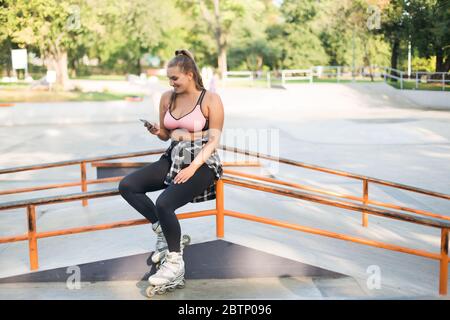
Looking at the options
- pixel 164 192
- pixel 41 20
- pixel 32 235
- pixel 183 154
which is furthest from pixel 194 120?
pixel 41 20

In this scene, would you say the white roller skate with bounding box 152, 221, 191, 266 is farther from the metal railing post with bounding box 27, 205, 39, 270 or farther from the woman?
the metal railing post with bounding box 27, 205, 39, 270

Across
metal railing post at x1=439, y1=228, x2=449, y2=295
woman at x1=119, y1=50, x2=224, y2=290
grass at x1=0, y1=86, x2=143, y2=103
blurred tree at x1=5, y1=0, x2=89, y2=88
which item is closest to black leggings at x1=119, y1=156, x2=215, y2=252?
woman at x1=119, y1=50, x2=224, y2=290

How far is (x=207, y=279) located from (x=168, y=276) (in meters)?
0.41

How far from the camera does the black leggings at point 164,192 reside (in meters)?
3.93

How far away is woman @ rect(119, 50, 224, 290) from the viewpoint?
4.04 meters

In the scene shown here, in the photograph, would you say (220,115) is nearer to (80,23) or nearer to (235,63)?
(80,23)

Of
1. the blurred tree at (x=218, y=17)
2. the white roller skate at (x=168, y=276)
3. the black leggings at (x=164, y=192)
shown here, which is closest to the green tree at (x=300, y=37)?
the blurred tree at (x=218, y=17)

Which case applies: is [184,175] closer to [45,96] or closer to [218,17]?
[45,96]

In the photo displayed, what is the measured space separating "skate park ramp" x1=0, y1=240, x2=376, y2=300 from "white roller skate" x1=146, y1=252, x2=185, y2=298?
0.20ft

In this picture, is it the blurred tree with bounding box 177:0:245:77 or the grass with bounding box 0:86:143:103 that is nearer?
the grass with bounding box 0:86:143:103

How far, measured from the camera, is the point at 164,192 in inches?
157

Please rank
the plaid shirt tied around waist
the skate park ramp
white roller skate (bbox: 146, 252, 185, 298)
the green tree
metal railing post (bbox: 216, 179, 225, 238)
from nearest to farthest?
white roller skate (bbox: 146, 252, 185, 298)
the skate park ramp
the plaid shirt tied around waist
metal railing post (bbox: 216, 179, 225, 238)
the green tree
